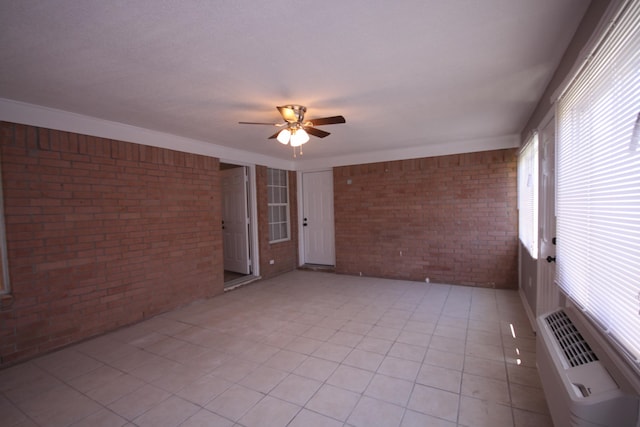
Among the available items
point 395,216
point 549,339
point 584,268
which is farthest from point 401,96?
point 395,216

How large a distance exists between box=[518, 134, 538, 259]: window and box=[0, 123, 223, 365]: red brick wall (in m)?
4.45

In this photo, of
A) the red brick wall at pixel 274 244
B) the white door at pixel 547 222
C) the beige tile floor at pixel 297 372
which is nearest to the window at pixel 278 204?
the red brick wall at pixel 274 244

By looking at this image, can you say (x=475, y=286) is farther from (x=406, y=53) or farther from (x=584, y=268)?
(x=406, y=53)

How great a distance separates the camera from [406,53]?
6.49 ft

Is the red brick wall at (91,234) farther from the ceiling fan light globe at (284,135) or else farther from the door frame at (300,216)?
the door frame at (300,216)

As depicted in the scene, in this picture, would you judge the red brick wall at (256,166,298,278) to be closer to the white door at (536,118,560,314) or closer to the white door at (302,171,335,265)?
the white door at (302,171,335,265)

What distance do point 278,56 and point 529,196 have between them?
3.41 m

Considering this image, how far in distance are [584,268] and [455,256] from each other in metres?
3.45

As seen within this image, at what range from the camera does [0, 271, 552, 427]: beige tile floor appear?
6.40ft

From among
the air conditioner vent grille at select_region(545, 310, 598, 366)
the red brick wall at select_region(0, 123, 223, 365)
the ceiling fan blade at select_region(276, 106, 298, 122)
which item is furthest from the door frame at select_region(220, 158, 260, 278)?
the air conditioner vent grille at select_region(545, 310, 598, 366)

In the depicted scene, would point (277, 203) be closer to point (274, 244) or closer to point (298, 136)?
point (274, 244)

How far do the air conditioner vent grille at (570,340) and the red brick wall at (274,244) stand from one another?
4.60 m

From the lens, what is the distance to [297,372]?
2447 millimetres

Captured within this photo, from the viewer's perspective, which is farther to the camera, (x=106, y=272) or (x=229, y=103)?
(x=106, y=272)
